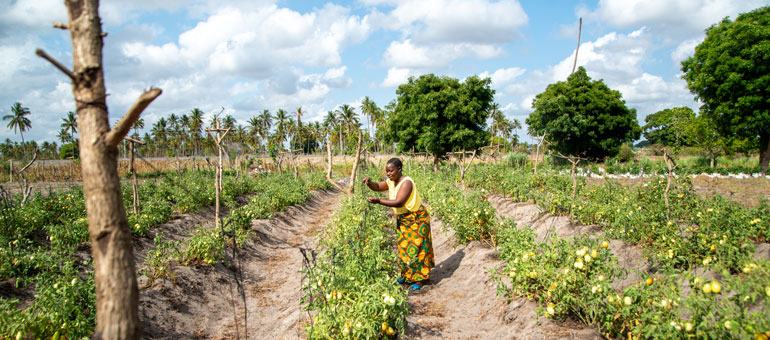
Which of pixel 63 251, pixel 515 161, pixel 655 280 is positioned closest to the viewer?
pixel 655 280

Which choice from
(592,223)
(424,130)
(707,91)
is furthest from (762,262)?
(707,91)

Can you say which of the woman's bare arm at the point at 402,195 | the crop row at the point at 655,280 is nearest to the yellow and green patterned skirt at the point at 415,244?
the woman's bare arm at the point at 402,195

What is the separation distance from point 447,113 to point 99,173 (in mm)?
17371

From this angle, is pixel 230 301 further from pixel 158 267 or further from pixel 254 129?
pixel 254 129

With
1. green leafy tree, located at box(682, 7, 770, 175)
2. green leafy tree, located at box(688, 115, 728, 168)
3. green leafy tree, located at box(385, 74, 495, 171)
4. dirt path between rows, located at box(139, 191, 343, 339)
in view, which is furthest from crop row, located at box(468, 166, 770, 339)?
green leafy tree, located at box(688, 115, 728, 168)

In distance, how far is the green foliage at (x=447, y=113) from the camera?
18.4 m

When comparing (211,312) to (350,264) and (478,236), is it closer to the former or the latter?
(350,264)

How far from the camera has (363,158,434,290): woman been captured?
14.4ft

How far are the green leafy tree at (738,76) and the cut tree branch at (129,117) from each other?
2040cm

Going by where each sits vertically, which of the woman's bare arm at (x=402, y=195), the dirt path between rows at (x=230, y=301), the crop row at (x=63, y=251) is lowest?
the dirt path between rows at (x=230, y=301)

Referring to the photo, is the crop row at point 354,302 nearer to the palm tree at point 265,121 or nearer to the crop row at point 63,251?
the crop row at point 63,251

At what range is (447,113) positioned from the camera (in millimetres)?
18266

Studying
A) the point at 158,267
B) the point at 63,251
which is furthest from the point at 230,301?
the point at 63,251

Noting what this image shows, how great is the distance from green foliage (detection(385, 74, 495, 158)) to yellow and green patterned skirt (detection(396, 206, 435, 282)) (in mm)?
13844
